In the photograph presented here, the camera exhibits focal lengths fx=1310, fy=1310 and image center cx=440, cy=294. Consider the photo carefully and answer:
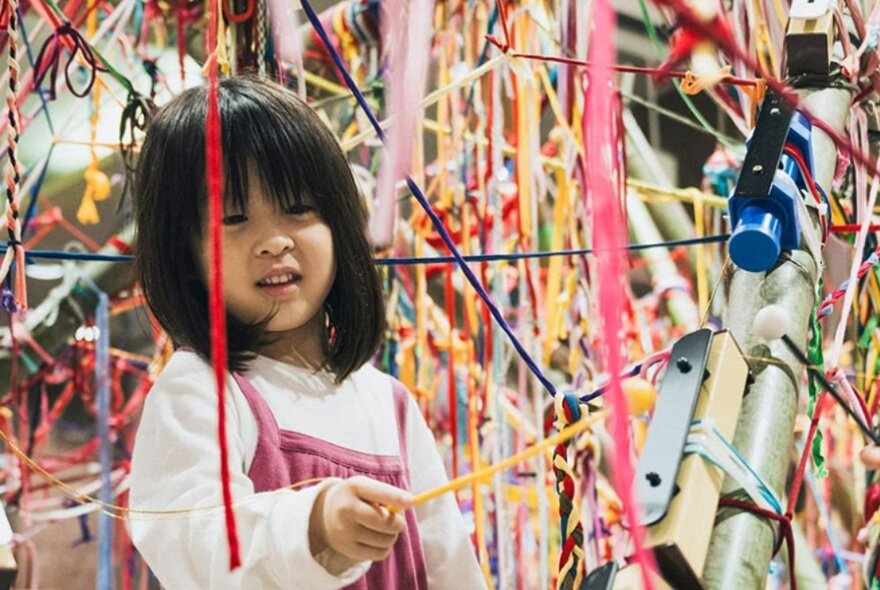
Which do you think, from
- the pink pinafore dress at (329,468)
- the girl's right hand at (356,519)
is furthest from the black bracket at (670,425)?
the pink pinafore dress at (329,468)

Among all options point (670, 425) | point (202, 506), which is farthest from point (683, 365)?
point (202, 506)

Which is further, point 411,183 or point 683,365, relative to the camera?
point 411,183

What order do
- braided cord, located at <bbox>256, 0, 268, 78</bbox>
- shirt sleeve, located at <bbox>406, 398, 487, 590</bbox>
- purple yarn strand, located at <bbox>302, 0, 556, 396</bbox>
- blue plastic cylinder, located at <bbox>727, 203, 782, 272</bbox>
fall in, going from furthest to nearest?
braided cord, located at <bbox>256, 0, 268, 78</bbox> < shirt sleeve, located at <bbox>406, 398, 487, 590</bbox> < purple yarn strand, located at <bbox>302, 0, 556, 396</bbox> < blue plastic cylinder, located at <bbox>727, 203, 782, 272</bbox>

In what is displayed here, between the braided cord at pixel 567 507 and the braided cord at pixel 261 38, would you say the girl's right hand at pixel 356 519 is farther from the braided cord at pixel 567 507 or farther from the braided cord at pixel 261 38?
the braided cord at pixel 261 38

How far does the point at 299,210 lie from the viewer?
685 mm

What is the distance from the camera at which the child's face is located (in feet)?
2.17

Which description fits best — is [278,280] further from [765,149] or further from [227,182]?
[765,149]

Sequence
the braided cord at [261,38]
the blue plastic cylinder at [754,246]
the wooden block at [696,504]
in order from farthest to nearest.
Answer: the braided cord at [261,38]
the blue plastic cylinder at [754,246]
the wooden block at [696,504]

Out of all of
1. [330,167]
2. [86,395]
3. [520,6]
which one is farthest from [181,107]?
[86,395]

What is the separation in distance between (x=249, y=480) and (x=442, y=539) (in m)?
0.14

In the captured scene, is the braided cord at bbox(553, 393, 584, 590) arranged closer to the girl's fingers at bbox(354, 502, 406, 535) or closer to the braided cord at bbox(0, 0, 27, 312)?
the girl's fingers at bbox(354, 502, 406, 535)

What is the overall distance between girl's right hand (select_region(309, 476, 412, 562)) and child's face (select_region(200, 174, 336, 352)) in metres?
0.16

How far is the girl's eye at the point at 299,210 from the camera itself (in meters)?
0.68

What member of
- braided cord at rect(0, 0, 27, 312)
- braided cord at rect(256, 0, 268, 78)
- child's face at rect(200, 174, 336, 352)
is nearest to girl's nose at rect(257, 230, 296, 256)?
child's face at rect(200, 174, 336, 352)
